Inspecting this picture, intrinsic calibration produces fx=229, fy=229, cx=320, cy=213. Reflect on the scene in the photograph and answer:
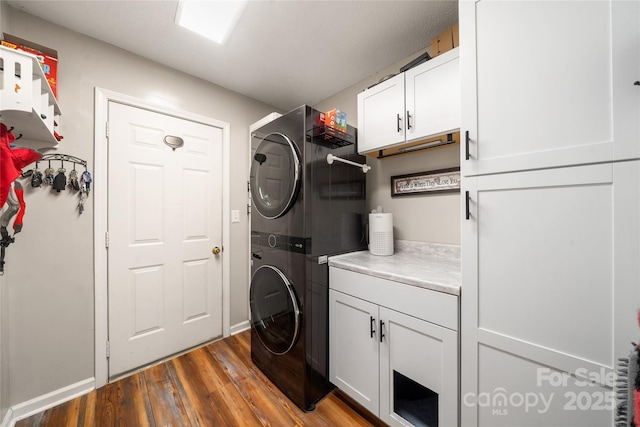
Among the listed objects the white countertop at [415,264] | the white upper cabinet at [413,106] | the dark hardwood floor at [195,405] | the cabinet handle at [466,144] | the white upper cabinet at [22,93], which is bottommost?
the dark hardwood floor at [195,405]

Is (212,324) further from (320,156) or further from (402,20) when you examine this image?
(402,20)

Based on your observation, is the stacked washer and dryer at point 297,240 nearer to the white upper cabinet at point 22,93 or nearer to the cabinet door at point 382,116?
the cabinet door at point 382,116

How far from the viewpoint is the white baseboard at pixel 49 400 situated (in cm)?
139

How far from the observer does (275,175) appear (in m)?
1.66

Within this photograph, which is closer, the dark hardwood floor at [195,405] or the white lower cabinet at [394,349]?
the white lower cabinet at [394,349]

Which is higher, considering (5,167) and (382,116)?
(382,116)

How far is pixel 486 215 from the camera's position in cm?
96

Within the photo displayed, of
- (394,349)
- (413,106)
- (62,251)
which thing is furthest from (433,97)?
(62,251)

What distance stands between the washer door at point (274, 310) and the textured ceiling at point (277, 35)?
1.71 meters

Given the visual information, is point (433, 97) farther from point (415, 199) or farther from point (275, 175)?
point (275, 175)

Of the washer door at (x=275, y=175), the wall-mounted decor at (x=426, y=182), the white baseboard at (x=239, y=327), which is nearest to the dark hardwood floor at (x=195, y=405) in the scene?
the white baseboard at (x=239, y=327)

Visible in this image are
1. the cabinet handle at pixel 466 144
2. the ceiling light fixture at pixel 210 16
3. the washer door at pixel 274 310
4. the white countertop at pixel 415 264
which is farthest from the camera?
the washer door at pixel 274 310

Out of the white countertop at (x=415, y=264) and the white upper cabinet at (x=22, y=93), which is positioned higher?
the white upper cabinet at (x=22, y=93)

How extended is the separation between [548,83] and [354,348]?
1.57 m
